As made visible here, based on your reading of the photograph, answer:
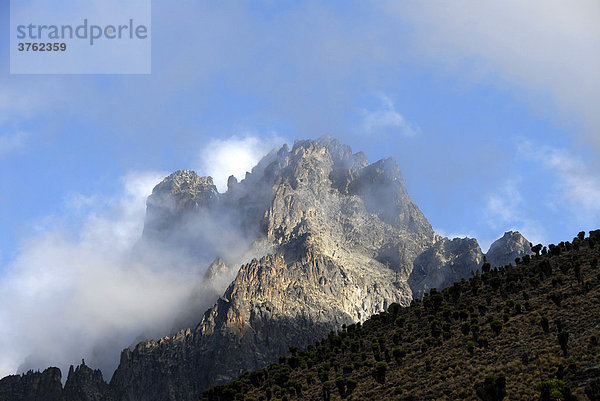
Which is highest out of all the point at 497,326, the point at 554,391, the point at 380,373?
the point at 497,326

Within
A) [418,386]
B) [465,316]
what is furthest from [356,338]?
[418,386]

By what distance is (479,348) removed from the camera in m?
69.9

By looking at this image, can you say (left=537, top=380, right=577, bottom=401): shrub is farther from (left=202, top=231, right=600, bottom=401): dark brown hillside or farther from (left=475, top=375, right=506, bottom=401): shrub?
(left=475, top=375, right=506, bottom=401): shrub

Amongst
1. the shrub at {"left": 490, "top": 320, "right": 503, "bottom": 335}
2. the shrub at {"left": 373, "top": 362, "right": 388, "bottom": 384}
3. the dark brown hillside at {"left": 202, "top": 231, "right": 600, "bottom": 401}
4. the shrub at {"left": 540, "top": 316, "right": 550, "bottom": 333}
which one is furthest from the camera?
the shrub at {"left": 490, "top": 320, "right": 503, "bottom": 335}

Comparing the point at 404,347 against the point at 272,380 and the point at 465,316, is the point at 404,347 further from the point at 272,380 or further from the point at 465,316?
the point at 272,380

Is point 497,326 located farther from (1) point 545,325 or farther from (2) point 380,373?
(2) point 380,373

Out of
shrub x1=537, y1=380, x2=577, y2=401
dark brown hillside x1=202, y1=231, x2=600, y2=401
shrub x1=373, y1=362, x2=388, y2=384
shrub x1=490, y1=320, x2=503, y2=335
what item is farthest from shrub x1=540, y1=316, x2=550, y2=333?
Result: shrub x1=373, y1=362, x2=388, y2=384

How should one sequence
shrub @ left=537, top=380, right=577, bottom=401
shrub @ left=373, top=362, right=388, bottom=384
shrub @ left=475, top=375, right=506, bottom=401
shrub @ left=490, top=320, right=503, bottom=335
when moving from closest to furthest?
Answer: shrub @ left=537, top=380, right=577, bottom=401 → shrub @ left=475, top=375, right=506, bottom=401 → shrub @ left=373, top=362, right=388, bottom=384 → shrub @ left=490, top=320, right=503, bottom=335

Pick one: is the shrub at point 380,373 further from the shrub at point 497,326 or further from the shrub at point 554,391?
the shrub at point 554,391

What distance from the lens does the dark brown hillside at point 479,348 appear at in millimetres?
54594

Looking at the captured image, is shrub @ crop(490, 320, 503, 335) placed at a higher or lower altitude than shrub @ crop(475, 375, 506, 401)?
higher

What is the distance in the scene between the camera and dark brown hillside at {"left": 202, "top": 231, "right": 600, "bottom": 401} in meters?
54.6

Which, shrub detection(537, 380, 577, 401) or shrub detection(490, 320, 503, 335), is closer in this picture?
shrub detection(537, 380, 577, 401)

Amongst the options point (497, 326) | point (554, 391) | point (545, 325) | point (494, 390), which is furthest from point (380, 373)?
point (554, 391)
